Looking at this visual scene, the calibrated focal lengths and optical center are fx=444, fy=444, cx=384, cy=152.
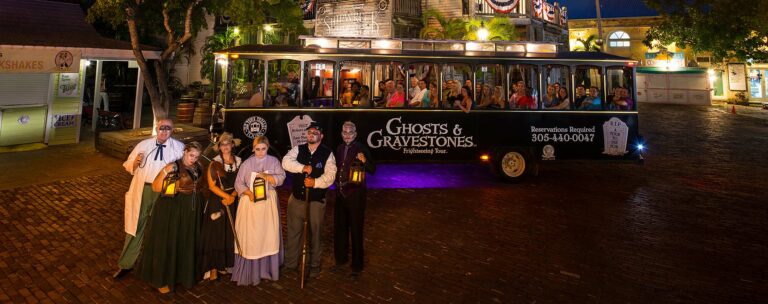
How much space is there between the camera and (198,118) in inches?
735

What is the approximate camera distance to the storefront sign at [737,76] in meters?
34.9

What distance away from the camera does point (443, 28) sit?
22.3 m

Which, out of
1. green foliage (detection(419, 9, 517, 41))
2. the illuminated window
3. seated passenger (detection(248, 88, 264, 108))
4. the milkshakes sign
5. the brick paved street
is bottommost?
the brick paved street

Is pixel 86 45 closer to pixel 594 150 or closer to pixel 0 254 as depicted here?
pixel 0 254

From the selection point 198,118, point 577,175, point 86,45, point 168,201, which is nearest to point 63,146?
point 86,45

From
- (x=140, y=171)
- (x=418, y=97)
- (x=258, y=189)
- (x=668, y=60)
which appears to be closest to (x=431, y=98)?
(x=418, y=97)

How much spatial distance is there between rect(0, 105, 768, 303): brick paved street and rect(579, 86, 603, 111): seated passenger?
1793mm

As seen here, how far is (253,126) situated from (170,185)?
5.16 meters

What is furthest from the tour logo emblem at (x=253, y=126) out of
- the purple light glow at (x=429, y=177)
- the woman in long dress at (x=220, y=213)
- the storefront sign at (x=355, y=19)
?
the storefront sign at (x=355, y=19)

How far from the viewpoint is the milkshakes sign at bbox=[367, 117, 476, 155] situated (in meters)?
10.0

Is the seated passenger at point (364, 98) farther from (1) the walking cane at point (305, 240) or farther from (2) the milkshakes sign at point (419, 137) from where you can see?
(1) the walking cane at point (305, 240)

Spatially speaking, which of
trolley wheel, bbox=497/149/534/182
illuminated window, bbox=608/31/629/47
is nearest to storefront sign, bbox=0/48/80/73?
A: trolley wheel, bbox=497/149/534/182

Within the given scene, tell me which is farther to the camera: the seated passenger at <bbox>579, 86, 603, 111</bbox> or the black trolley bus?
the seated passenger at <bbox>579, 86, 603, 111</bbox>

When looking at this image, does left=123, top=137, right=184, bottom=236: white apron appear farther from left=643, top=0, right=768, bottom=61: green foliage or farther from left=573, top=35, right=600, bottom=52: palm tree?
left=573, top=35, right=600, bottom=52: palm tree
